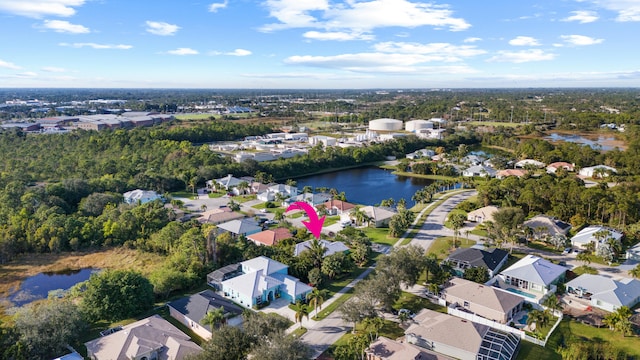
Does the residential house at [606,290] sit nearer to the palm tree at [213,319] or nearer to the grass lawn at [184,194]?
the palm tree at [213,319]

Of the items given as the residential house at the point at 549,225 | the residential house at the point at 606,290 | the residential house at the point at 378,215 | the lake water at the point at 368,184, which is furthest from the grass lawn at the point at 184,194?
the residential house at the point at 606,290

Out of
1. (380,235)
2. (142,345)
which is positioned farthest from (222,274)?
(380,235)

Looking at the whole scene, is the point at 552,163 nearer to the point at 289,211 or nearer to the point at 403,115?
the point at 289,211

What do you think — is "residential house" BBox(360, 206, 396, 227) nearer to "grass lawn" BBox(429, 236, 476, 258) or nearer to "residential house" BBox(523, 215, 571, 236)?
"grass lawn" BBox(429, 236, 476, 258)

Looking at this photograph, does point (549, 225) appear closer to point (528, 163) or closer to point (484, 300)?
point (484, 300)

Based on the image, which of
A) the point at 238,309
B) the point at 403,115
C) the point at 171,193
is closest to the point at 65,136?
the point at 171,193
